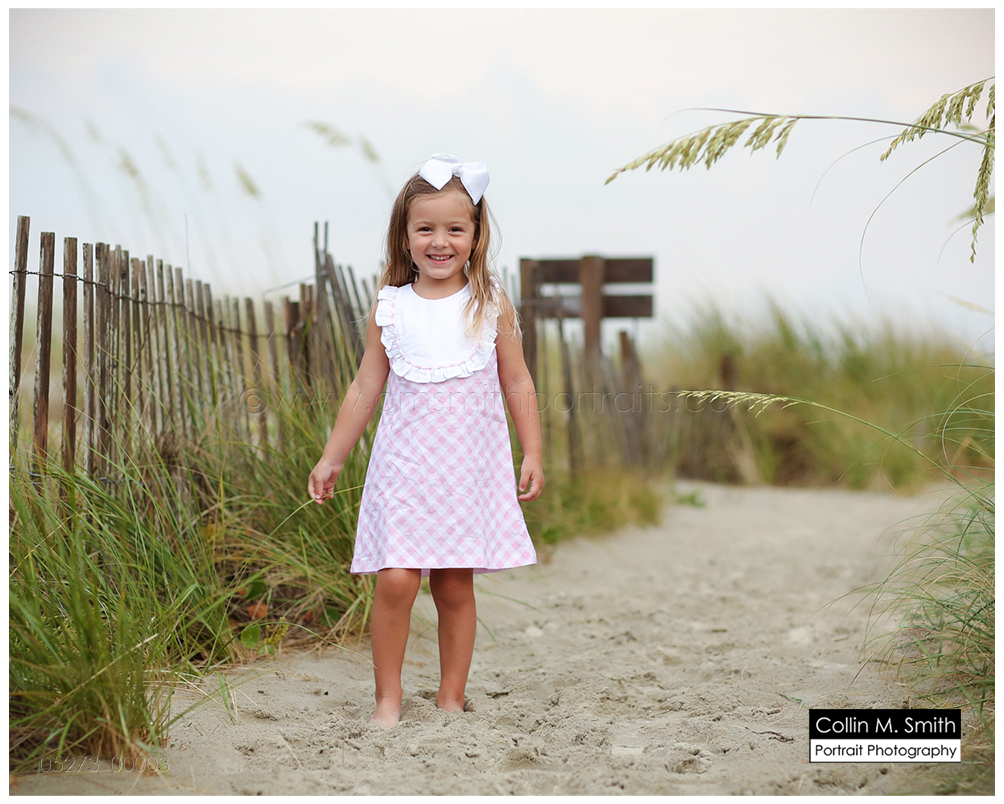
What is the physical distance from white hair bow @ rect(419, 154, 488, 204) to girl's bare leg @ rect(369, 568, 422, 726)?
0.98 meters

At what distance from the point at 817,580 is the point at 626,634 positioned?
136cm

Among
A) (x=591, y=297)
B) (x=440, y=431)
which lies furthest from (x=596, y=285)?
(x=440, y=431)

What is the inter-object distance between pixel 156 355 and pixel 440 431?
1.23 metres

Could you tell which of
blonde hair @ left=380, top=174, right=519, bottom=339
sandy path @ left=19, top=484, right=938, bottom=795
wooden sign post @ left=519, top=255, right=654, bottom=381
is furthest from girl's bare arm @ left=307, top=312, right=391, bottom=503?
wooden sign post @ left=519, top=255, right=654, bottom=381

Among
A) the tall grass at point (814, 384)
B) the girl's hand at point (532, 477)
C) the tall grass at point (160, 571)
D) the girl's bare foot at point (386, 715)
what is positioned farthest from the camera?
the tall grass at point (814, 384)

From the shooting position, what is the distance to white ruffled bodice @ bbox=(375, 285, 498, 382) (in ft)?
7.34

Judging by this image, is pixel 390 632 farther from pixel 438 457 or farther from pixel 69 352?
pixel 69 352

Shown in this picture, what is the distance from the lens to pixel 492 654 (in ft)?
10.0

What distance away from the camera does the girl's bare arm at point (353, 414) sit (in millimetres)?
2301

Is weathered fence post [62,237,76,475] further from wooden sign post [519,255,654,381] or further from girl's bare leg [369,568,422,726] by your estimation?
wooden sign post [519,255,654,381]

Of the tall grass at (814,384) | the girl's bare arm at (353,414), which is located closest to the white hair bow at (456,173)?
the girl's bare arm at (353,414)

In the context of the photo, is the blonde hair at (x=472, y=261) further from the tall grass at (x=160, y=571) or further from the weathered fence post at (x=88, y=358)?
the weathered fence post at (x=88, y=358)

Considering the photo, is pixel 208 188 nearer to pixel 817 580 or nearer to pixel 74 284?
pixel 74 284

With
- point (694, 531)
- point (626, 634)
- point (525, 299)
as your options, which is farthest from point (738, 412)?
point (626, 634)
